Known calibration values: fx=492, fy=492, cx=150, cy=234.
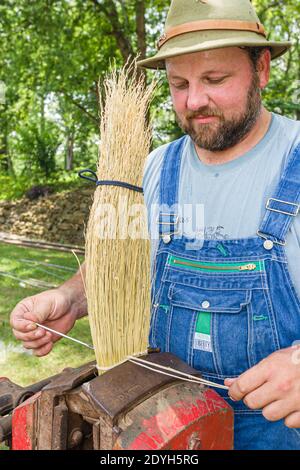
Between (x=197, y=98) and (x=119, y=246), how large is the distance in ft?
1.72

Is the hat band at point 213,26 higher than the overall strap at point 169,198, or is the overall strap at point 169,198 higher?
the hat band at point 213,26

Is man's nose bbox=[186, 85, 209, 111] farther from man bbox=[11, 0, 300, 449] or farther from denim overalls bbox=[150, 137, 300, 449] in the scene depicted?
denim overalls bbox=[150, 137, 300, 449]

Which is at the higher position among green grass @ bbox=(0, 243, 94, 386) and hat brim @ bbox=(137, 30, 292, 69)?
hat brim @ bbox=(137, 30, 292, 69)

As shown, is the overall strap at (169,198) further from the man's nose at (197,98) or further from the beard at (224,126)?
the man's nose at (197,98)

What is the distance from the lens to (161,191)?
1753 millimetres

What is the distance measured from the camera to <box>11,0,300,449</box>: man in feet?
4.91

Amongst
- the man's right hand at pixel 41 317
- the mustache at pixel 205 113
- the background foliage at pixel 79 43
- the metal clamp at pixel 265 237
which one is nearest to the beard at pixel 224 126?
the mustache at pixel 205 113

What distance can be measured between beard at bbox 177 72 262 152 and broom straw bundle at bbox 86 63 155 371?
198 mm

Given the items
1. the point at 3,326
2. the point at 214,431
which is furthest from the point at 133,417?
the point at 3,326

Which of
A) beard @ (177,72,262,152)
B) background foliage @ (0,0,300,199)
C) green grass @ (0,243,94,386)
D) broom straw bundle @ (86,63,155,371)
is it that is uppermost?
background foliage @ (0,0,300,199)

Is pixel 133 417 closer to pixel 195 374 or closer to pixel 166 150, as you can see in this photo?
pixel 195 374

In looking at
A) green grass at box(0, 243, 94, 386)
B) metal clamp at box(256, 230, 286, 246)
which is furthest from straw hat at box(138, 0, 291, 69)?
green grass at box(0, 243, 94, 386)

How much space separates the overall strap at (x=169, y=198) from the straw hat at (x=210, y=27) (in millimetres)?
393

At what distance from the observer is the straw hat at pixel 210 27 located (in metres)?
1.47
